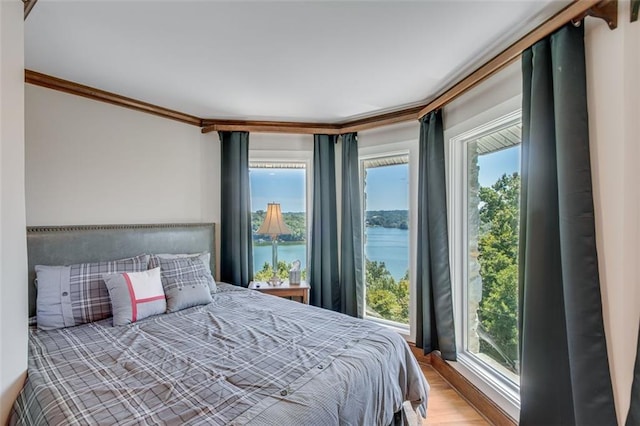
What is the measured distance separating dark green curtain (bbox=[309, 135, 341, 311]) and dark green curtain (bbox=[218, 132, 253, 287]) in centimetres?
76

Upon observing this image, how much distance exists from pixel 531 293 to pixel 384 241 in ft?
6.06

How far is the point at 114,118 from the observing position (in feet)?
8.77

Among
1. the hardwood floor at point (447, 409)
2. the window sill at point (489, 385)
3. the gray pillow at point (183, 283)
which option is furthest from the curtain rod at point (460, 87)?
the hardwood floor at point (447, 409)

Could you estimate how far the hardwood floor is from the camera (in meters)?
2.06

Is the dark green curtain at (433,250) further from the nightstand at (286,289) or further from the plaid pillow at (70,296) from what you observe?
the plaid pillow at (70,296)

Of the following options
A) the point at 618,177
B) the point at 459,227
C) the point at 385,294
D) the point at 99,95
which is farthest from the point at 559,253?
the point at 99,95

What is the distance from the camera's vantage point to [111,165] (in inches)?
104

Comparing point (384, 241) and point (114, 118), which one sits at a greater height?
point (114, 118)

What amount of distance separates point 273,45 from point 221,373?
73.6 inches

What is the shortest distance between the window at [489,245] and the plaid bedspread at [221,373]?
2.68 ft

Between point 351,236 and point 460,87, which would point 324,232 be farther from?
point 460,87

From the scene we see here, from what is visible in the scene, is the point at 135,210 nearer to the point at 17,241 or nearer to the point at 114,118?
the point at 114,118

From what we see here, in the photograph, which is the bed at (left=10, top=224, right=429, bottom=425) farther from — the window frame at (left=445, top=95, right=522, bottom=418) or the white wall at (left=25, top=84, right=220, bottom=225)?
the window frame at (left=445, top=95, right=522, bottom=418)

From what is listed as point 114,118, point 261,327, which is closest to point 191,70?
point 114,118
